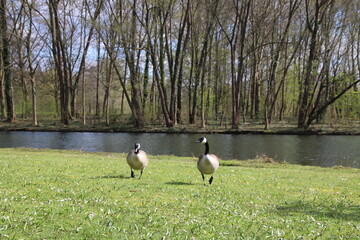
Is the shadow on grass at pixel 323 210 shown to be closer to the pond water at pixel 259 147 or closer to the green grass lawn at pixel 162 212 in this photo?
the green grass lawn at pixel 162 212

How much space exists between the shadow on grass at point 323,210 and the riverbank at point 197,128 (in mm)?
37791

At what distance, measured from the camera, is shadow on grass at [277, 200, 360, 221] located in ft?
26.1

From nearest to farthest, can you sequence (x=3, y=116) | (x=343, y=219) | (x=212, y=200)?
(x=343, y=219) → (x=212, y=200) → (x=3, y=116)

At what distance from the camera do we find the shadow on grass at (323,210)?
7965mm

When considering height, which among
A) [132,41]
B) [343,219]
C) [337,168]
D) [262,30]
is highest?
[262,30]

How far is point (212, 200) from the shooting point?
29.0 ft

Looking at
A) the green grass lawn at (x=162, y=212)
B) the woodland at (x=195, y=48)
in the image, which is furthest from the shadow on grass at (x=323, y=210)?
the woodland at (x=195, y=48)

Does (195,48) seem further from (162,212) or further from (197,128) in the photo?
(162,212)

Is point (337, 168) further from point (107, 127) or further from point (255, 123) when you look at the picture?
point (107, 127)

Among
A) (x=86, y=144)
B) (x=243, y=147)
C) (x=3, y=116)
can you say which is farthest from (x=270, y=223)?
(x=3, y=116)

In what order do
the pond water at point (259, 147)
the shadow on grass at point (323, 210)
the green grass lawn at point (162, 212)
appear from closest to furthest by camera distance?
1. the green grass lawn at point (162, 212)
2. the shadow on grass at point (323, 210)
3. the pond water at point (259, 147)

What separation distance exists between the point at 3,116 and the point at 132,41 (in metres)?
35.0

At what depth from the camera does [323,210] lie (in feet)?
28.0

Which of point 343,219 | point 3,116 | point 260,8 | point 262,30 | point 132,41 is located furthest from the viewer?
point 3,116
